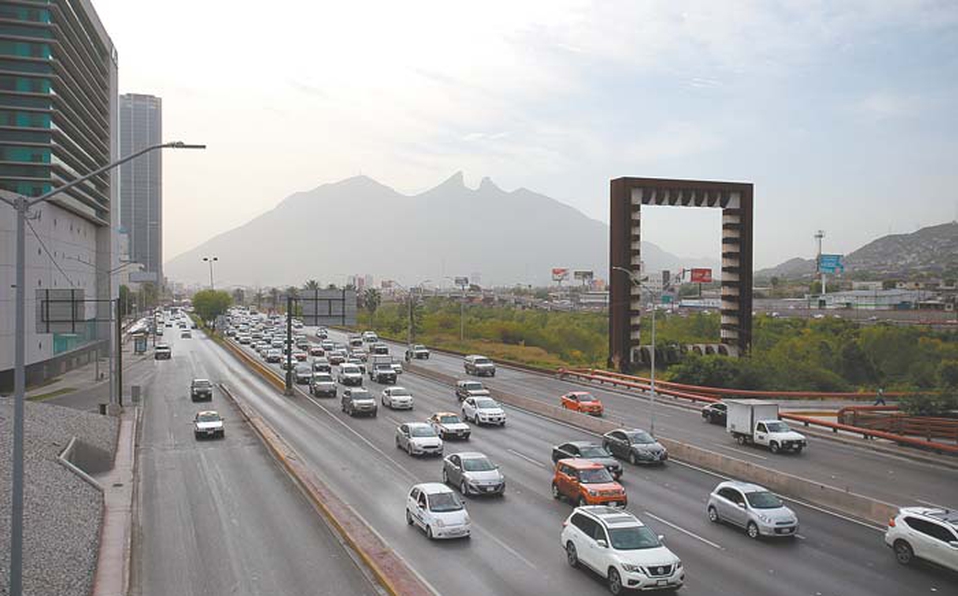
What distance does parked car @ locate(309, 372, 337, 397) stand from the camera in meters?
54.8

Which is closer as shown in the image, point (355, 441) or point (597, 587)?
point (597, 587)

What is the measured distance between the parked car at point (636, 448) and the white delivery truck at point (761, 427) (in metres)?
5.18

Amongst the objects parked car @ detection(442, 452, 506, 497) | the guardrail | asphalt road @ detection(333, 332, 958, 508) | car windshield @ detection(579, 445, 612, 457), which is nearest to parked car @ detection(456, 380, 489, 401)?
asphalt road @ detection(333, 332, 958, 508)

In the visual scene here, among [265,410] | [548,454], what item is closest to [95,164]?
[265,410]

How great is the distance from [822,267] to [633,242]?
116063 mm

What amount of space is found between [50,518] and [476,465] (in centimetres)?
1278

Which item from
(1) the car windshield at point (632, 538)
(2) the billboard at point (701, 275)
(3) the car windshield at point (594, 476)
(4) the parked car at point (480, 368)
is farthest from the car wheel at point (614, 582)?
(2) the billboard at point (701, 275)

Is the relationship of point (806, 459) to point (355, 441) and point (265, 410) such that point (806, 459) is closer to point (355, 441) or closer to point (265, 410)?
point (355, 441)

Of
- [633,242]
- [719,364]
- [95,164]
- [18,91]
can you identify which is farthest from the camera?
[95,164]

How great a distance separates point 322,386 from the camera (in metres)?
54.9

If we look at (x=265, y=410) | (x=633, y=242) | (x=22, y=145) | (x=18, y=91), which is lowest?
(x=265, y=410)

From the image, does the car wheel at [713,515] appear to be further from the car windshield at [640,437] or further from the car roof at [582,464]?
A: the car windshield at [640,437]

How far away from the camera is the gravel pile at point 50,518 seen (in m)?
16.6

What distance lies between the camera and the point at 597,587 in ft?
57.6
